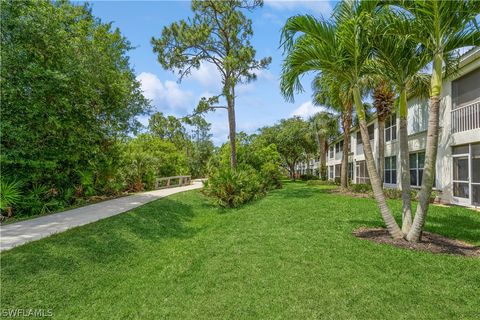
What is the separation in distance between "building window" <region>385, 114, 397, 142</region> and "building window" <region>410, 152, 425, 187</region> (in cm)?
264

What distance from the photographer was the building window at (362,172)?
73.4 feet

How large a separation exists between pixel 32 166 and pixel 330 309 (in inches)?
359

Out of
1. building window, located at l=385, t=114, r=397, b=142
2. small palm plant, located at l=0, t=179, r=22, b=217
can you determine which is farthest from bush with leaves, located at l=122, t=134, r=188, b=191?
building window, located at l=385, t=114, r=397, b=142

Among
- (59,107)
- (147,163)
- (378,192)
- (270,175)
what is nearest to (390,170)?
(270,175)

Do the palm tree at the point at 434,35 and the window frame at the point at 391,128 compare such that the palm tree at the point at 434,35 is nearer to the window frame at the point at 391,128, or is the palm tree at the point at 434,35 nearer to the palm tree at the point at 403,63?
the palm tree at the point at 403,63

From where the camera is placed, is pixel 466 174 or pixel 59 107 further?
pixel 466 174

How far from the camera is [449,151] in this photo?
11641 mm

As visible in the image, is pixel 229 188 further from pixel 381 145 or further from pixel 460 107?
pixel 381 145

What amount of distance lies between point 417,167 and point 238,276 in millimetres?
13863

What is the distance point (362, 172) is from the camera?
76.0 feet

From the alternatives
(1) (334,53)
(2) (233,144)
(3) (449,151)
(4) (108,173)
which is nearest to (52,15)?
(4) (108,173)

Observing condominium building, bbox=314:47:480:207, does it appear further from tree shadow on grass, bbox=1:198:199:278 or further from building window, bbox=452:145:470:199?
tree shadow on grass, bbox=1:198:199:278

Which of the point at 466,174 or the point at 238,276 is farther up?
the point at 466,174

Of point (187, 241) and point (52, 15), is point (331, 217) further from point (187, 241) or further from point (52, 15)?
point (52, 15)
